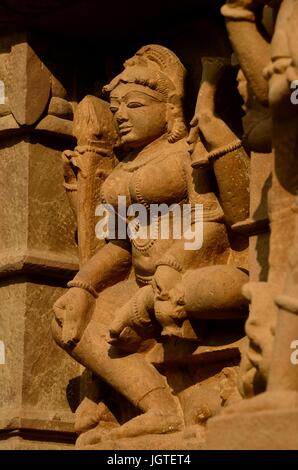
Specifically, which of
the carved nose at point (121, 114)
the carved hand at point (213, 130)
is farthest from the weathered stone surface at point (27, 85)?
the carved hand at point (213, 130)

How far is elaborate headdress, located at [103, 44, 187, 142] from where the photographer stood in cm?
726

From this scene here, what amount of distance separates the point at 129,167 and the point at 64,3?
833mm

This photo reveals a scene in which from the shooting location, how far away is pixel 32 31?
7883 millimetres

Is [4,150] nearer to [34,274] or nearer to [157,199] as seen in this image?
[34,274]

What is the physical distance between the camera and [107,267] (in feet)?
24.3

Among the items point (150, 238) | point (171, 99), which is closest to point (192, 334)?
point (150, 238)

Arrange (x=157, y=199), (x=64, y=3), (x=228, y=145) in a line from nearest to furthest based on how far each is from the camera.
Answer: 1. (x=228, y=145)
2. (x=157, y=199)
3. (x=64, y=3)

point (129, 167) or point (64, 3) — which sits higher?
point (64, 3)
